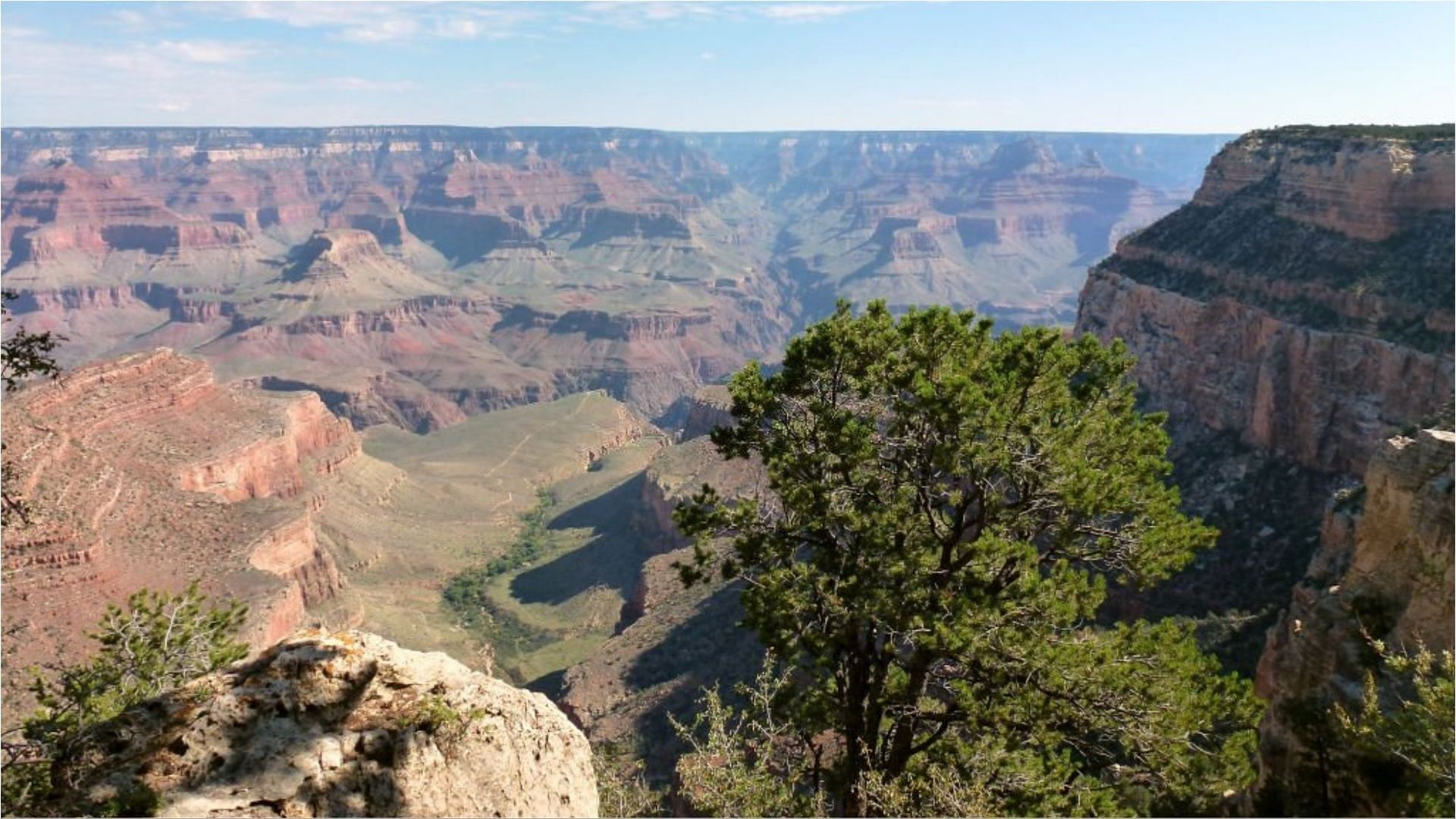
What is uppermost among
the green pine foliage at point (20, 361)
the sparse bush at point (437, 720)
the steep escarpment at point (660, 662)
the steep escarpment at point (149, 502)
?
the green pine foliage at point (20, 361)

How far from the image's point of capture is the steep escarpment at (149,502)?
163ft

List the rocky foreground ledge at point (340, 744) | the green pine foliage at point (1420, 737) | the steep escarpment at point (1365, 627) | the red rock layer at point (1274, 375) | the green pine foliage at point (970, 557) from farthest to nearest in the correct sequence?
1. the red rock layer at point (1274, 375)
2. the steep escarpment at point (1365, 627)
3. the green pine foliage at point (970, 557)
4. the green pine foliage at point (1420, 737)
5. the rocky foreground ledge at point (340, 744)

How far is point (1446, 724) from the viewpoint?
13641 millimetres

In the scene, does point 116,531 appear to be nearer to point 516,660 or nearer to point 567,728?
point 516,660

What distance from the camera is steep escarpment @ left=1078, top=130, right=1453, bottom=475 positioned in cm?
4550

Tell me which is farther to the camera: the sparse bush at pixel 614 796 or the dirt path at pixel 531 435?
the dirt path at pixel 531 435

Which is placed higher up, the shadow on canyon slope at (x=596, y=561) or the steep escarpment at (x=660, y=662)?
the steep escarpment at (x=660, y=662)

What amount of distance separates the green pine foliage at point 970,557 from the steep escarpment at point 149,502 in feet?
132

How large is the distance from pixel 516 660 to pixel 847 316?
59223 mm

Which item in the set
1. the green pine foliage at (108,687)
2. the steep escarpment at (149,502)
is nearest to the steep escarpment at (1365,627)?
the green pine foliage at (108,687)

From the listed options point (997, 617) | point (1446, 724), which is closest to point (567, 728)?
point (997, 617)

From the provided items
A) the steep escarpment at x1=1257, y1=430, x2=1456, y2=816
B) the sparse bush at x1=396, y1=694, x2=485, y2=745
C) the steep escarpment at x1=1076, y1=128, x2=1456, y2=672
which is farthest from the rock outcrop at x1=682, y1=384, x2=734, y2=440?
the sparse bush at x1=396, y1=694, x2=485, y2=745

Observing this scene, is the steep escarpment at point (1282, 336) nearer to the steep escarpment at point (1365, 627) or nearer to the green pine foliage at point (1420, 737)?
the steep escarpment at point (1365, 627)

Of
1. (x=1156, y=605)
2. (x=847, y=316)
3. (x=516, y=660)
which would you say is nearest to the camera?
(x=847, y=316)
